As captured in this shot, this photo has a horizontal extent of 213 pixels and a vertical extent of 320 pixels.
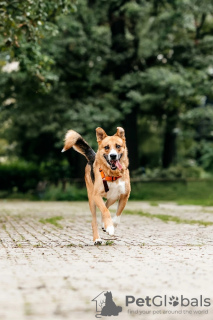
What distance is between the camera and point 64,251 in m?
8.72

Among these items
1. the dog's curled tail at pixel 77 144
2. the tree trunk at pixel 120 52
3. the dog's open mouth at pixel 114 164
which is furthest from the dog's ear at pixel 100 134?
the tree trunk at pixel 120 52

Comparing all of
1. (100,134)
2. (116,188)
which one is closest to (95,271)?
(116,188)

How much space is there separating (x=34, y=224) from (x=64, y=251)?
5681 millimetres

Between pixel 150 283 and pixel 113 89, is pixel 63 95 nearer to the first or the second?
pixel 113 89

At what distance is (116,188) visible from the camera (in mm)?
9289

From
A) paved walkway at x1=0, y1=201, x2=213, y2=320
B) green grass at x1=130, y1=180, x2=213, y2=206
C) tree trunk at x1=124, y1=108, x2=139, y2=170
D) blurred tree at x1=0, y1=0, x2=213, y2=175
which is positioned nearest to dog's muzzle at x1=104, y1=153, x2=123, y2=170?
paved walkway at x1=0, y1=201, x2=213, y2=320

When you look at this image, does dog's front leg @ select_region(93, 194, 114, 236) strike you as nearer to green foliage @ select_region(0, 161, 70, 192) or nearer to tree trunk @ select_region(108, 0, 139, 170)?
tree trunk @ select_region(108, 0, 139, 170)

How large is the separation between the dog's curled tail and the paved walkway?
154 cm

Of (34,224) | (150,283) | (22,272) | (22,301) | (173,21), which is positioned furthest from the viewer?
(173,21)

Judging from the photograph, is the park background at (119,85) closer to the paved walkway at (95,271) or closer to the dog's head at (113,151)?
the paved walkway at (95,271)

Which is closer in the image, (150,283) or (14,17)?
(150,283)

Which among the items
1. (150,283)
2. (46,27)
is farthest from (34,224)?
(150,283)

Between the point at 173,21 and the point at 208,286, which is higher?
the point at 173,21
